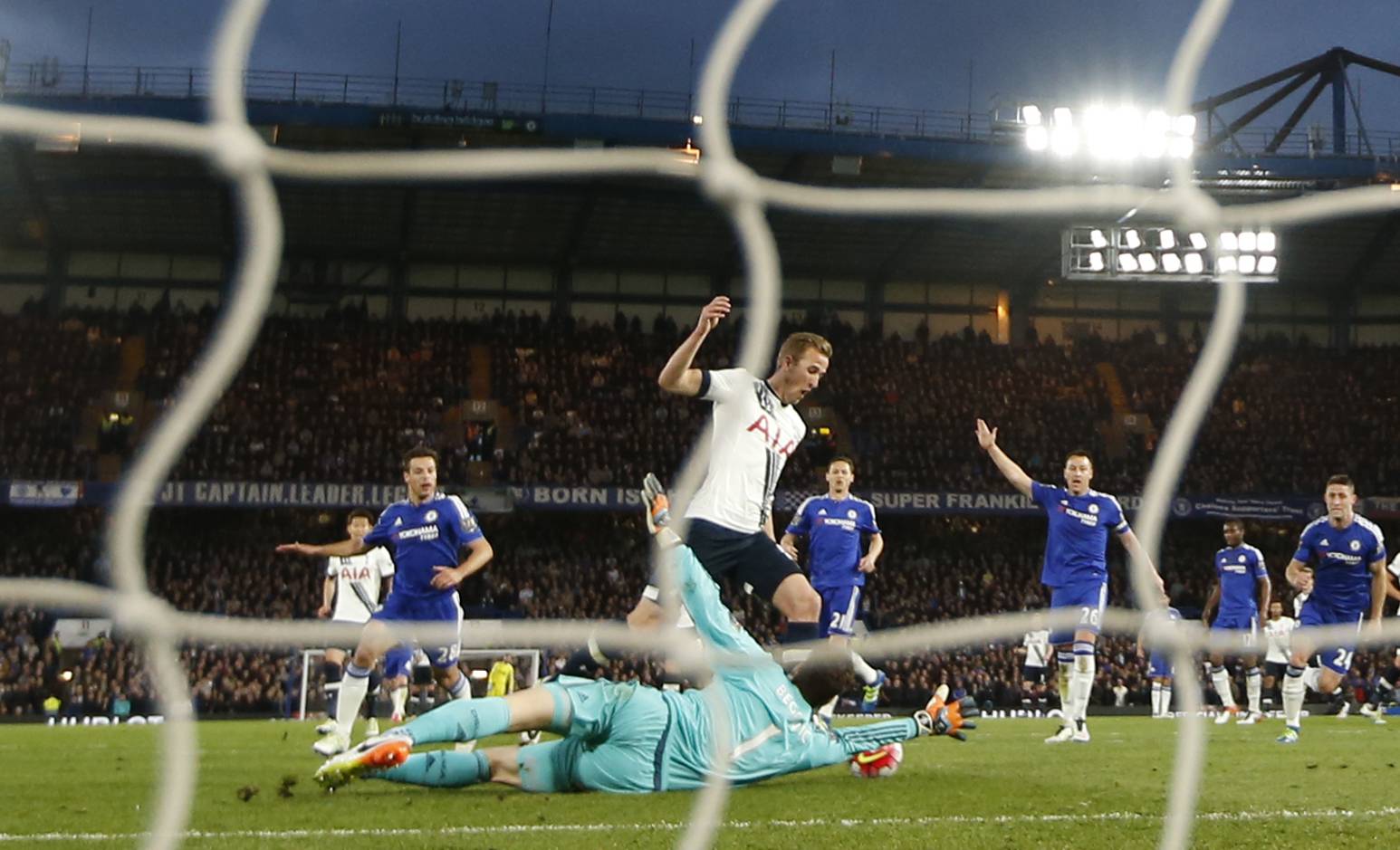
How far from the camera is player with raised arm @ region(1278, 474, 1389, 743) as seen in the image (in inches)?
331

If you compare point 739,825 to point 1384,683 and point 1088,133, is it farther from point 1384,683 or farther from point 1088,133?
point 1088,133

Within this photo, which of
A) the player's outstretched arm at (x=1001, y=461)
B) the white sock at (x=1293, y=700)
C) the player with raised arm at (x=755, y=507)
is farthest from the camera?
the white sock at (x=1293, y=700)

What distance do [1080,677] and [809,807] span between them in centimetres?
460

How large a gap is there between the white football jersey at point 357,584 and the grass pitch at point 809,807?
134 inches

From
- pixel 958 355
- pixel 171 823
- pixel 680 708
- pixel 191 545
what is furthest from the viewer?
pixel 958 355

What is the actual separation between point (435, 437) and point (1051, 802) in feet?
64.0

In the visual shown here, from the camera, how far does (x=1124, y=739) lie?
31.8 feet

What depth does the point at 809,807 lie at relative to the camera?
5230mm

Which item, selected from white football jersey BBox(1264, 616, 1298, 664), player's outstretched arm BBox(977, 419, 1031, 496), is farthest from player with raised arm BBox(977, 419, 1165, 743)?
white football jersey BBox(1264, 616, 1298, 664)

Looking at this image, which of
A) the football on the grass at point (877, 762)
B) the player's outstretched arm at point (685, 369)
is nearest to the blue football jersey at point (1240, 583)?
the football on the grass at point (877, 762)

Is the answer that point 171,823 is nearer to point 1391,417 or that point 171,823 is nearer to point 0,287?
point 0,287

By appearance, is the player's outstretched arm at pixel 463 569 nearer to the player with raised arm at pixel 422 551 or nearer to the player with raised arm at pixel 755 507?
the player with raised arm at pixel 422 551

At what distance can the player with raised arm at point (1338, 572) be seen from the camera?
8398 millimetres

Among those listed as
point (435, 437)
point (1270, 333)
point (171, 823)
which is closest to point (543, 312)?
point (435, 437)
